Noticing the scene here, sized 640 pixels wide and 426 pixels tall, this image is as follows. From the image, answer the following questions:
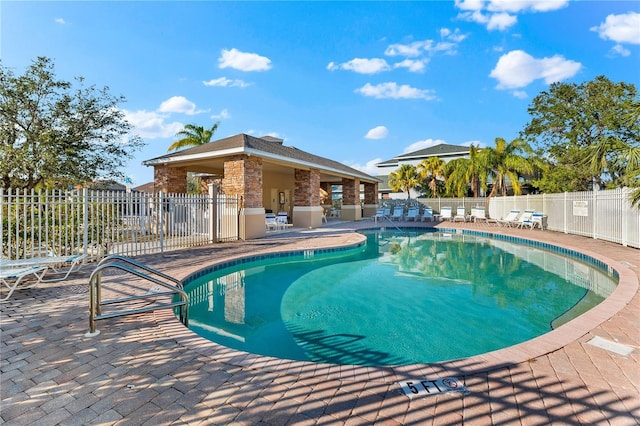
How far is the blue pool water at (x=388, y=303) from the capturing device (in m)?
4.51

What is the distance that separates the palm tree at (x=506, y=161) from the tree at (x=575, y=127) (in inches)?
84.8

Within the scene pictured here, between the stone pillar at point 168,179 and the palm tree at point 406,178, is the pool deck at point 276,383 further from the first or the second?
the palm tree at point 406,178

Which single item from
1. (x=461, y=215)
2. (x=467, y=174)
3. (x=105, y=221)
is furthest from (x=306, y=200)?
(x=467, y=174)

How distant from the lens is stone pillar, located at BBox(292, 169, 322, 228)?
711 inches

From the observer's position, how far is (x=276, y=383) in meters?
2.77

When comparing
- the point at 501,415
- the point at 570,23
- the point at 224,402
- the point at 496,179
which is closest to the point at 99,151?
the point at 224,402

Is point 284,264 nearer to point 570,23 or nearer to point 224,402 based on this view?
point 224,402

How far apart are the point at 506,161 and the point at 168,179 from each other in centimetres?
2712

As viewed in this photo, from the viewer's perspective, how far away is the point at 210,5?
1158 cm

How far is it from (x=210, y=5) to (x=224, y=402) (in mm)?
13436

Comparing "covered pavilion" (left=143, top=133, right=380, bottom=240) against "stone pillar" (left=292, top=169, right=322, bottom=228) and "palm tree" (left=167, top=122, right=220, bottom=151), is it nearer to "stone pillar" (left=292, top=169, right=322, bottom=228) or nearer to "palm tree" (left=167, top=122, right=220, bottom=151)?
"stone pillar" (left=292, top=169, right=322, bottom=228)

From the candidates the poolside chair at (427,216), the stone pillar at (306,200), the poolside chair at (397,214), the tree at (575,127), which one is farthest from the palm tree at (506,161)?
the stone pillar at (306,200)

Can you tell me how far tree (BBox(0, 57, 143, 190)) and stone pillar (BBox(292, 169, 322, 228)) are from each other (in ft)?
31.1

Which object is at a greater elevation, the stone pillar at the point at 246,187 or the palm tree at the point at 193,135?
the palm tree at the point at 193,135
